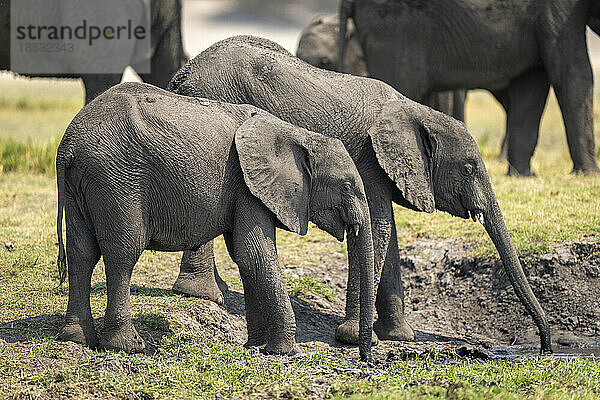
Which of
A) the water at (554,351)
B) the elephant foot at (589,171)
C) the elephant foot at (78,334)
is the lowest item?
the water at (554,351)

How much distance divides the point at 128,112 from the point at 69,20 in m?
4.49

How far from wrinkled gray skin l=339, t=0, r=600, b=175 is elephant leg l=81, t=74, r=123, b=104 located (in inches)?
113

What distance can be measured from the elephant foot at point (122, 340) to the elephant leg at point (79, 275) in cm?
13

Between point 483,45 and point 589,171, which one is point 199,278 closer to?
point 483,45

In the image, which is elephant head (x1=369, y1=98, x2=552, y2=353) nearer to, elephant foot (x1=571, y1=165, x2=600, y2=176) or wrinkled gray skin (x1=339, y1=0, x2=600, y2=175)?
wrinkled gray skin (x1=339, y1=0, x2=600, y2=175)

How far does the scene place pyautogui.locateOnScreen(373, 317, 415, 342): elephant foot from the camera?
736cm

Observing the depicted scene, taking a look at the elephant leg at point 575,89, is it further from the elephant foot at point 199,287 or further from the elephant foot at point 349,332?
the elephant foot at point 199,287

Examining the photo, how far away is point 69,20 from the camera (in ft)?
32.9

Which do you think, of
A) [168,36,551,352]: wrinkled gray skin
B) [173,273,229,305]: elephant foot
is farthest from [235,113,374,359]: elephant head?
[173,273,229,305]: elephant foot

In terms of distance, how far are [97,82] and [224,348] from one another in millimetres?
4725

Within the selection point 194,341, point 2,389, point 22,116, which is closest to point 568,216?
point 194,341

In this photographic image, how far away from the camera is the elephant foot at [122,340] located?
6039 mm

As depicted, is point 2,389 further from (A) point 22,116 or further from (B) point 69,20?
(A) point 22,116

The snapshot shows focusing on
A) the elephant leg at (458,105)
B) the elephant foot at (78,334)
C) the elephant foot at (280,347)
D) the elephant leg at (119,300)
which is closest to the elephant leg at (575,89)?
the elephant leg at (458,105)
